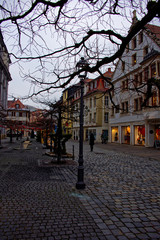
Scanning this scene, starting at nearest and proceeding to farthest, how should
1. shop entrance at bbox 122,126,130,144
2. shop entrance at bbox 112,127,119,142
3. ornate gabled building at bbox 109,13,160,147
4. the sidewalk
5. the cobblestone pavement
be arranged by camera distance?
the cobblestone pavement
the sidewalk
ornate gabled building at bbox 109,13,160,147
shop entrance at bbox 122,126,130,144
shop entrance at bbox 112,127,119,142

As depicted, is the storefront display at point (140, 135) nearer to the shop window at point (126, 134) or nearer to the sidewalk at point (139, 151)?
the shop window at point (126, 134)

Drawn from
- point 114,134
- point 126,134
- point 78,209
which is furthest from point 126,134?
point 78,209

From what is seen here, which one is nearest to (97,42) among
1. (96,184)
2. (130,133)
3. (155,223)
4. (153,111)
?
(96,184)

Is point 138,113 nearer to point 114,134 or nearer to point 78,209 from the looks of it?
point 114,134

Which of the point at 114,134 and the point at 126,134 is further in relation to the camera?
the point at 114,134

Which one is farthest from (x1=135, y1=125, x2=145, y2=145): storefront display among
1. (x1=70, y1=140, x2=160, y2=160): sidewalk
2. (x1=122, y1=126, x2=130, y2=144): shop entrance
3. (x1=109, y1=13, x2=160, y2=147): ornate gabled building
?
(x1=70, y1=140, x2=160, y2=160): sidewalk

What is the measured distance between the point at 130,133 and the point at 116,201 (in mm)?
25690

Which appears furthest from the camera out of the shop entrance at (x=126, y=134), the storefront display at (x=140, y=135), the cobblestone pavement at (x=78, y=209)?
the shop entrance at (x=126, y=134)

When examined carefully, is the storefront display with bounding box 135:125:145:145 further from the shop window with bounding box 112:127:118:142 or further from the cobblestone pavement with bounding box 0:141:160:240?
the cobblestone pavement with bounding box 0:141:160:240

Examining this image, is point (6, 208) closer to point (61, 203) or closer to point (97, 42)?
point (61, 203)

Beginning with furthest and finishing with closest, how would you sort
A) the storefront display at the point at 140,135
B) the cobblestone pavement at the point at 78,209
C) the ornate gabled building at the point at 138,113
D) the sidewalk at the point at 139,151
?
the storefront display at the point at 140,135 < the ornate gabled building at the point at 138,113 < the sidewalk at the point at 139,151 < the cobblestone pavement at the point at 78,209

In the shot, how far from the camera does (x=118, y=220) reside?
3992 millimetres

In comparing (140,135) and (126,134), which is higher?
(126,134)

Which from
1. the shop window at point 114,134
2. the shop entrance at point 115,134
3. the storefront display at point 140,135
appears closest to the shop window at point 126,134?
the shop entrance at point 115,134
